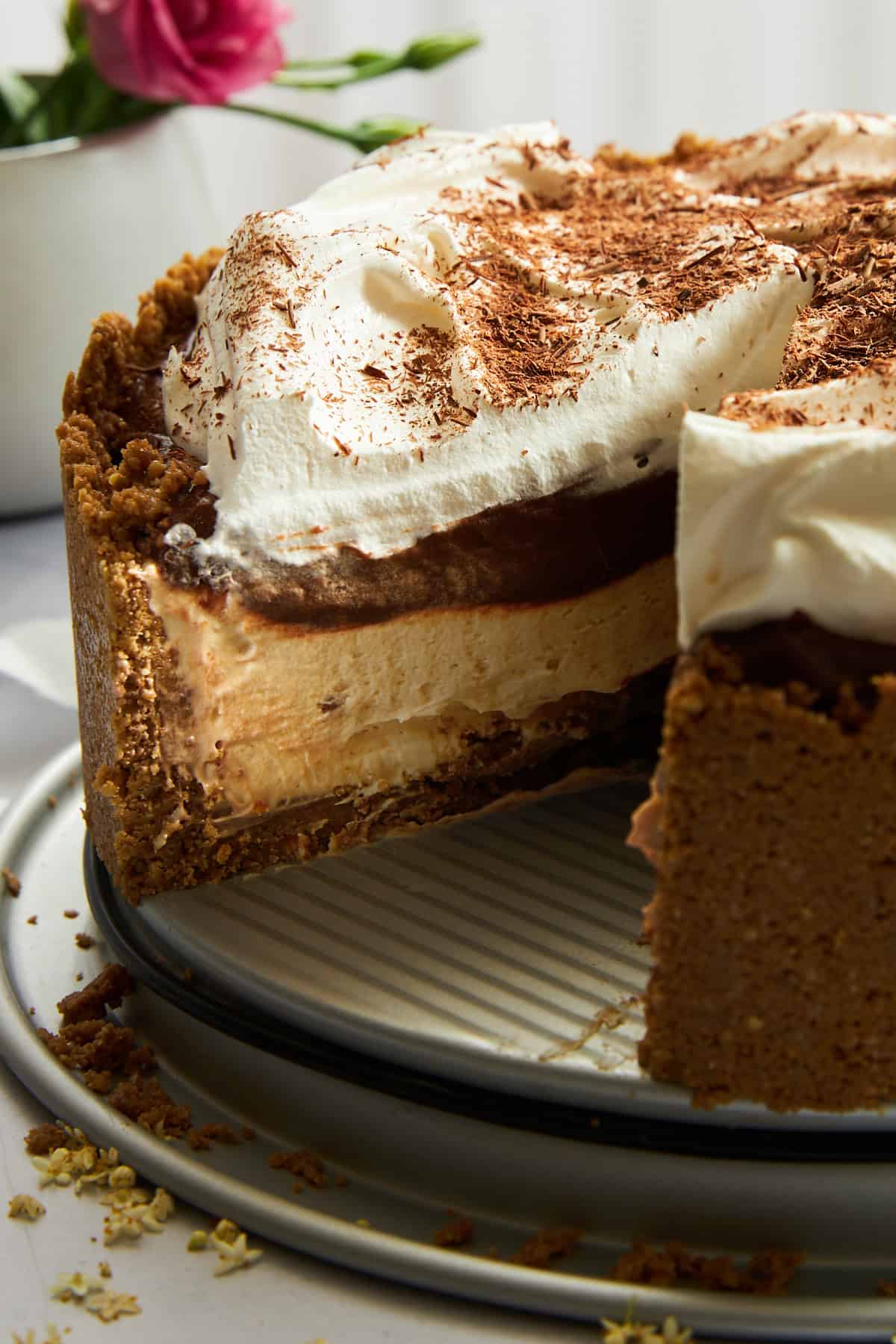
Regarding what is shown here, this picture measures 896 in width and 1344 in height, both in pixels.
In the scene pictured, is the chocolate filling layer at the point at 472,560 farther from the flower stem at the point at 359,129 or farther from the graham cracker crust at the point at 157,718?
the flower stem at the point at 359,129

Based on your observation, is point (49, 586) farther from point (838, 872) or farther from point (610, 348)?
point (838, 872)

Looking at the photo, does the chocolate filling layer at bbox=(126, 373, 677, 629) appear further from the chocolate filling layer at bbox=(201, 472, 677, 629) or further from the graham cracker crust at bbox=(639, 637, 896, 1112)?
the graham cracker crust at bbox=(639, 637, 896, 1112)

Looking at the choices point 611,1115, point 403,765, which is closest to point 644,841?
point 611,1115

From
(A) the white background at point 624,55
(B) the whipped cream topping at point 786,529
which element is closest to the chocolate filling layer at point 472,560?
(B) the whipped cream topping at point 786,529

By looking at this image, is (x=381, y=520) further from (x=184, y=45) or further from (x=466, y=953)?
(x=184, y=45)

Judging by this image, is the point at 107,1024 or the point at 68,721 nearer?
the point at 107,1024

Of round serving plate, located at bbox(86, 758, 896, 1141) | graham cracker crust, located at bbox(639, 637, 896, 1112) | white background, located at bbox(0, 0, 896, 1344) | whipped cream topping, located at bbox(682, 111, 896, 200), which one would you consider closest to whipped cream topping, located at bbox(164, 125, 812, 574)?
whipped cream topping, located at bbox(682, 111, 896, 200)

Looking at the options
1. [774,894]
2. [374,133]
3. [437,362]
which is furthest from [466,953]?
[374,133]
